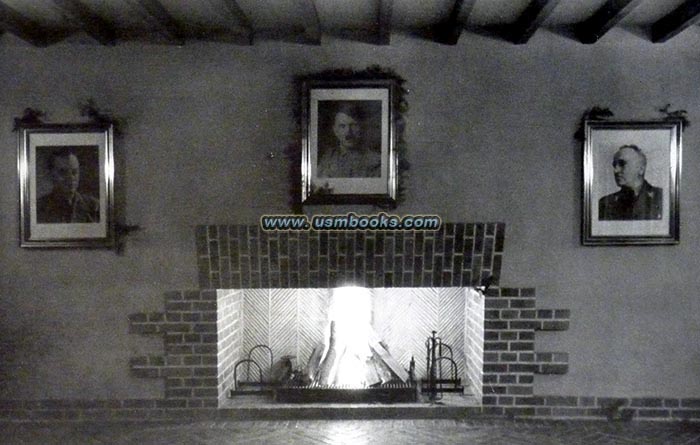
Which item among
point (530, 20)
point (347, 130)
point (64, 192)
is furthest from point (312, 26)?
point (64, 192)

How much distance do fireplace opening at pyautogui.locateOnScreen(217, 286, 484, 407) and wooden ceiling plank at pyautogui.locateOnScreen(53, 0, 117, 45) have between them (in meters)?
2.09

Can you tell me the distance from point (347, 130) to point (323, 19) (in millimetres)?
786

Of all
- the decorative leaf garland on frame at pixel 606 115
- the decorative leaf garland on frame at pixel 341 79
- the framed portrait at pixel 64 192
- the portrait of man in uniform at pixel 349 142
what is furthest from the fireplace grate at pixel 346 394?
the decorative leaf garland on frame at pixel 606 115

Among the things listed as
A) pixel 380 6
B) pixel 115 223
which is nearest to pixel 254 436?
pixel 115 223

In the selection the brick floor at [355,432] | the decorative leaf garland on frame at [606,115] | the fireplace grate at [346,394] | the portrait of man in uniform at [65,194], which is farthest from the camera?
the fireplace grate at [346,394]

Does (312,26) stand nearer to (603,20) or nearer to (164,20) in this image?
(164,20)

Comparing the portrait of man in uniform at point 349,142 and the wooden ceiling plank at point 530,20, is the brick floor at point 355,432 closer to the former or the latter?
the portrait of man in uniform at point 349,142

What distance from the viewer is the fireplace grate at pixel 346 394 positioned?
4551 millimetres

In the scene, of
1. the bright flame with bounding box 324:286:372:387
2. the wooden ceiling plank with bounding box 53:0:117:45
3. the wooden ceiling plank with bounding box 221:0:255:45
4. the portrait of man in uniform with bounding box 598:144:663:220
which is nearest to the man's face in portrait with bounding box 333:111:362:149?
the wooden ceiling plank with bounding box 221:0:255:45

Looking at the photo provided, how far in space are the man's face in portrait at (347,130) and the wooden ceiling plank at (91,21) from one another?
1708 millimetres

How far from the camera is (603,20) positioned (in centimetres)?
394

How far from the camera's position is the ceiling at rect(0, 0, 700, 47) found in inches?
150

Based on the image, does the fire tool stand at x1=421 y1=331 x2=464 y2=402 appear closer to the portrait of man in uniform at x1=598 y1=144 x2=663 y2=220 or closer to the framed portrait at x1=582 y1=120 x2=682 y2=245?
the framed portrait at x1=582 y1=120 x2=682 y2=245

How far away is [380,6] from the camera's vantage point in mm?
3801
